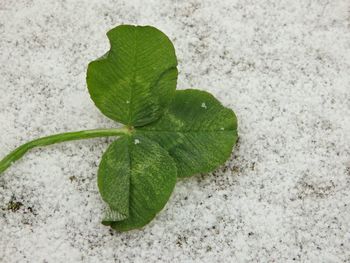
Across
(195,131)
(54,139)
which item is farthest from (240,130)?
(54,139)

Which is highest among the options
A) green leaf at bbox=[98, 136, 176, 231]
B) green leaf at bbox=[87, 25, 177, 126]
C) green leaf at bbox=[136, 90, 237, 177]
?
green leaf at bbox=[87, 25, 177, 126]

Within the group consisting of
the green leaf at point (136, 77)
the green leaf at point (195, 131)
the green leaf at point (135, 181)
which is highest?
the green leaf at point (136, 77)

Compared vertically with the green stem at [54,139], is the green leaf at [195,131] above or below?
above

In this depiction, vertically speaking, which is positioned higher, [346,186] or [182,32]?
[182,32]

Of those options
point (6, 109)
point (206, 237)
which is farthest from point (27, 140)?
point (206, 237)

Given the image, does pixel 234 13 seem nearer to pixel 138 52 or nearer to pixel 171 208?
pixel 138 52
